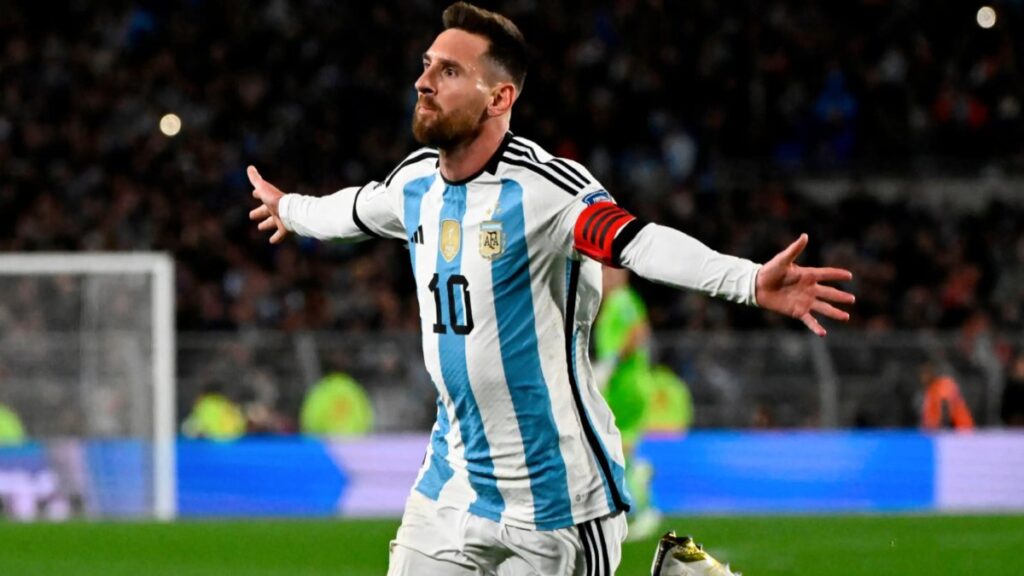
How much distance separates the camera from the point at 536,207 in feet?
15.0

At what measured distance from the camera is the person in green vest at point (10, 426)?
15.6m

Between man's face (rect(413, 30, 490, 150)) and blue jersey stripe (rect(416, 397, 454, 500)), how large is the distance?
729 millimetres

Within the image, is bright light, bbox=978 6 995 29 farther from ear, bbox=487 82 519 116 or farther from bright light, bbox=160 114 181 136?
ear, bbox=487 82 519 116

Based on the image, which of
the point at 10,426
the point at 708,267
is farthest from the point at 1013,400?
the point at 708,267

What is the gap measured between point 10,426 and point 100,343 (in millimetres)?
1066

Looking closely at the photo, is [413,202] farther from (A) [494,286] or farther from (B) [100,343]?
(B) [100,343]

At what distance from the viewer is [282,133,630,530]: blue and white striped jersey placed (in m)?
4.59

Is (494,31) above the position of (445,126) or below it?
above

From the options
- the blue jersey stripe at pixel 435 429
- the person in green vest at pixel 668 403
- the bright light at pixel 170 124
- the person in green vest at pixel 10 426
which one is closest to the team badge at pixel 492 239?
the blue jersey stripe at pixel 435 429

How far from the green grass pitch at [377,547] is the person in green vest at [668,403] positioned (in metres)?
3.33

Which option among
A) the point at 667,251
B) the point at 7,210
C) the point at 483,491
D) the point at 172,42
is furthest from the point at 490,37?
the point at 172,42

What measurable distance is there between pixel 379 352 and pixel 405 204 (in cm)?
1240

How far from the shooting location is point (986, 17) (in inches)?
963

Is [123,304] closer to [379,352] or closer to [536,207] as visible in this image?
[379,352]
